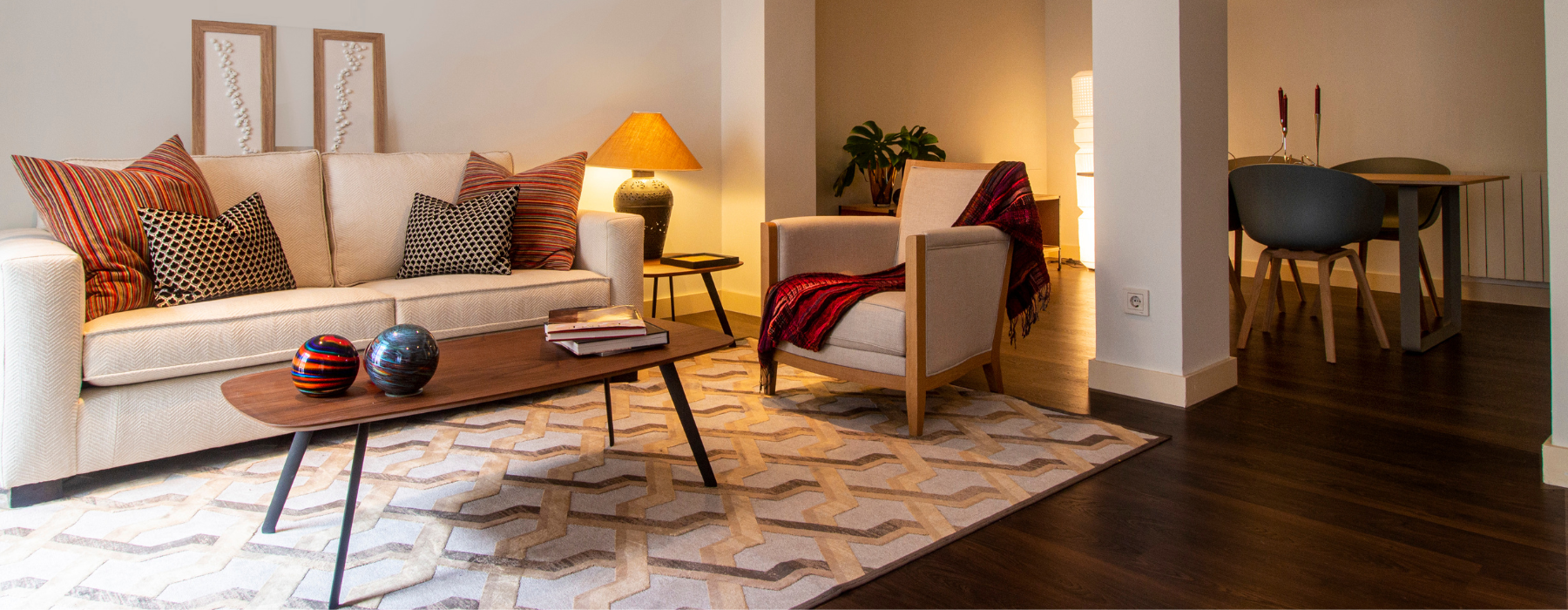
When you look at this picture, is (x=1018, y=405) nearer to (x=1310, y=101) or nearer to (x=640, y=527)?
(x=640, y=527)

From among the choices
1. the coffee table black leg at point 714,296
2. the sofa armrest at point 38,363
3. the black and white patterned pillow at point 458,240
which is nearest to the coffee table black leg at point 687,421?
the black and white patterned pillow at point 458,240

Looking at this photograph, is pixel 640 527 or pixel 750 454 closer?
pixel 640 527

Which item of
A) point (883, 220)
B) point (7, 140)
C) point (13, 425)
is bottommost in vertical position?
point (13, 425)

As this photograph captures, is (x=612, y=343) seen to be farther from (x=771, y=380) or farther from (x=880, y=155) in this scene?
(x=880, y=155)

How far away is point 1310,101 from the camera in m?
5.54

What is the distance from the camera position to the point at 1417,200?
3783 mm

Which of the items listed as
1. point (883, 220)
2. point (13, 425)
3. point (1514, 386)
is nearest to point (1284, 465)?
point (1514, 386)

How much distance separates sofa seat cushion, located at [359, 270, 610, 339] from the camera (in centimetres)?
288

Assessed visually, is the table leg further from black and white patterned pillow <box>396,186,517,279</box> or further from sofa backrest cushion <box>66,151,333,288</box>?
sofa backrest cushion <box>66,151,333,288</box>

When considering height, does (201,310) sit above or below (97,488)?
above

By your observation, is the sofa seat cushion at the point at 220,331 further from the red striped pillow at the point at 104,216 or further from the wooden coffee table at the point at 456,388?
the wooden coffee table at the point at 456,388

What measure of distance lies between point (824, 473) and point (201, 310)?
1744 mm

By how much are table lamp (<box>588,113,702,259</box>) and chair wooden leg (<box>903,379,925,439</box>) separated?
1783mm

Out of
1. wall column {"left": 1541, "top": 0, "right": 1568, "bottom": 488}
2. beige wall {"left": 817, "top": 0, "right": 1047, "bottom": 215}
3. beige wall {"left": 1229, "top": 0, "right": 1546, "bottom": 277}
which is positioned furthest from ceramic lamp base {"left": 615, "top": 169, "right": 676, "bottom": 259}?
beige wall {"left": 1229, "top": 0, "right": 1546, "bottom": 277}
